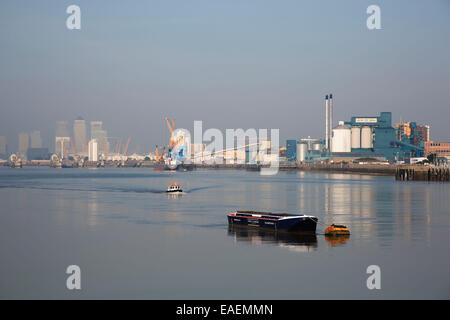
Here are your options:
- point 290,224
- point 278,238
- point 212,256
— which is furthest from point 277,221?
point 212,256

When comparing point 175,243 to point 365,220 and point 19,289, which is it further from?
point 365,220

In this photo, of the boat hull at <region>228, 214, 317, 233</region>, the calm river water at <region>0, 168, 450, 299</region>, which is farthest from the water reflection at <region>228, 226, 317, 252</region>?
the boat hull at <region>228, 214, 317, 233</region>

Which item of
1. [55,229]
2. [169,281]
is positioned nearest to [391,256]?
[169,281]

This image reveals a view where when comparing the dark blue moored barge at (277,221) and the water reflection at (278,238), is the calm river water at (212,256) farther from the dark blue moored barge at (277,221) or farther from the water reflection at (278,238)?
the dark blue moored barge at (277,221)

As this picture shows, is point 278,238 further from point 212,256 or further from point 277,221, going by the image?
point 212,256

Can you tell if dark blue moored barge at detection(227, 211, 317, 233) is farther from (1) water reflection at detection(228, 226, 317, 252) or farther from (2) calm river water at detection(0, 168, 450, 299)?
(2) calm river water at detection(0, 168, 450, 299)
